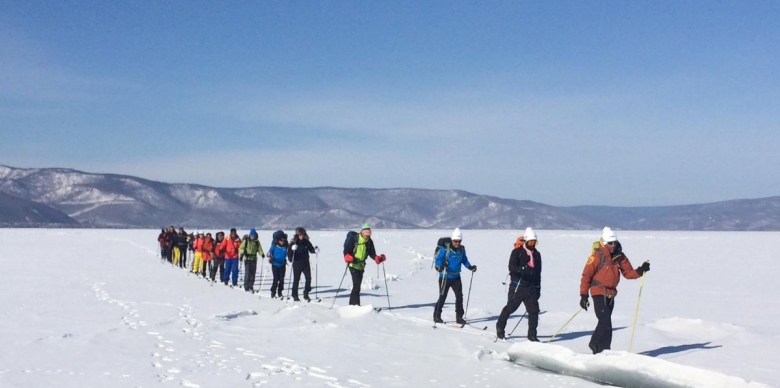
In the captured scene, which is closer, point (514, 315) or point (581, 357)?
point (581, 357)

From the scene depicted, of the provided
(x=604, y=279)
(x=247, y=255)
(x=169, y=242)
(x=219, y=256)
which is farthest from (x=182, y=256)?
(x=604, y=279)

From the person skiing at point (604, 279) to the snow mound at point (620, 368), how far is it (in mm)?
769

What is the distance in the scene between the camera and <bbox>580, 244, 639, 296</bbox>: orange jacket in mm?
9023

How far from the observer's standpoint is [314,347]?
30.7 ft

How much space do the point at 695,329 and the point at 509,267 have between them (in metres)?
3.41

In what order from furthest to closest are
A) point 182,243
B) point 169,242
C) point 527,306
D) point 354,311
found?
point 169,242 < point 182,243 < point 354,311 < point 527,306

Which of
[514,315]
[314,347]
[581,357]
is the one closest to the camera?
[581,357]

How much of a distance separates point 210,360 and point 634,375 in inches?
173

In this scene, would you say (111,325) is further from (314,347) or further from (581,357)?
(581,357)

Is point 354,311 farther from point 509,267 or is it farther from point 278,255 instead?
point 278,255

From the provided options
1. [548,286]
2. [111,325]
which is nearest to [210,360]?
[111,325]

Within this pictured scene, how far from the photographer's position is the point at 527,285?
34.2 feet

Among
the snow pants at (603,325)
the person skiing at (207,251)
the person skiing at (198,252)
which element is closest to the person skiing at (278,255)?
the person skiing at (207,251)

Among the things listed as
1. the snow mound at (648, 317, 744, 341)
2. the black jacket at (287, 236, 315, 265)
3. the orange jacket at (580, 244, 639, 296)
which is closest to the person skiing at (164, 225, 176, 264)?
the black jacket at (287, 236, 315, 265)
